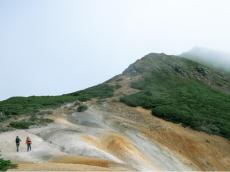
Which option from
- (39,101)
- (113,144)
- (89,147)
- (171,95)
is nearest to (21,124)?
(113,144)

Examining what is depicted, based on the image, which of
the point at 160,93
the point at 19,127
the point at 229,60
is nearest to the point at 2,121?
the point at 19,127

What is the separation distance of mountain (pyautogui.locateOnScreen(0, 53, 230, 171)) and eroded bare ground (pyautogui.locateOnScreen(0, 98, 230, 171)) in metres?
0.06

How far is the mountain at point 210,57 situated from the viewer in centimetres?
13338

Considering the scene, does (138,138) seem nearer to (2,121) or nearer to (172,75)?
(2,121)

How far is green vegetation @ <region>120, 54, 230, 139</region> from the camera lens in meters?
65.2

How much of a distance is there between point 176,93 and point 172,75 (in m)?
9.33

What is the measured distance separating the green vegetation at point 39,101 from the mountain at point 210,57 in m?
59.1

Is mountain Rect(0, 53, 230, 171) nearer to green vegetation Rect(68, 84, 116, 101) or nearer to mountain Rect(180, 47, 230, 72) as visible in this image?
green vegetation Rect(68, 84, 116, 101)

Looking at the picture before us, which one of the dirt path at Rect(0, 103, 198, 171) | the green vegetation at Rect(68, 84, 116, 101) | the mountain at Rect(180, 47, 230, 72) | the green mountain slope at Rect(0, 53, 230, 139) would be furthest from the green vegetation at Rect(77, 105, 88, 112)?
the mountain at Rect(180, 47, 230, 72)

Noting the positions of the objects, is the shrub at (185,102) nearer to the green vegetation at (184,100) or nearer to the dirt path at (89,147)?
the green vegetation at (184,100)

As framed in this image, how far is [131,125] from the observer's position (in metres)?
59.0

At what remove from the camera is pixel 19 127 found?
54062 millimetres

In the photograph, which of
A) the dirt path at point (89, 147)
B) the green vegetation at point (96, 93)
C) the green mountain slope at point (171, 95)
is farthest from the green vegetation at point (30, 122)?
the green vegetation at point (96, 93)

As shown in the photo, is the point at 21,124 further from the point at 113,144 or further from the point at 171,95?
the point at 171,95
